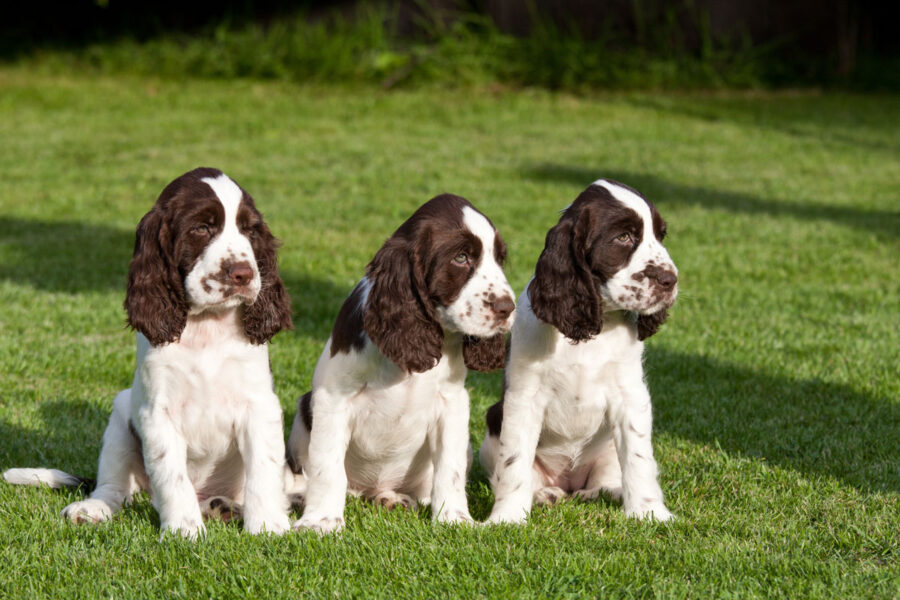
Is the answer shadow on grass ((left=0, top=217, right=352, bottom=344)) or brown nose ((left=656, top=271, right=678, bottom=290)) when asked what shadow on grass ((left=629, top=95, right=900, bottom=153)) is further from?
brown nose ((left=656, top=271, right=678, bottom=290))

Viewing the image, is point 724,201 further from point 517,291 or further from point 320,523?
point 320,523

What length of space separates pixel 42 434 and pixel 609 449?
322cm

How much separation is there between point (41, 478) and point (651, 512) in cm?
294

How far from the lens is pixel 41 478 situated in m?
5.16

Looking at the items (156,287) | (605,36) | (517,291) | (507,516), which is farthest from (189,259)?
(605,36)

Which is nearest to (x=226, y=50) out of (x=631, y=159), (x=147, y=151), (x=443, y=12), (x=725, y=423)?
(x=443, y=12)

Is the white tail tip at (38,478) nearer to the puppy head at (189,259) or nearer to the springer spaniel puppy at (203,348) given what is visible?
the springer spaniel puppy at (203,348)

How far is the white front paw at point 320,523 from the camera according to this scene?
15.3 feet

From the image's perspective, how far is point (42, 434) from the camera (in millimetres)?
6059

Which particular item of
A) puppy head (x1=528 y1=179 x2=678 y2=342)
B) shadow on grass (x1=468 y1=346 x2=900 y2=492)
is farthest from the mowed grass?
puppy head (x1=528 y1=179 x2=678 y2=342)

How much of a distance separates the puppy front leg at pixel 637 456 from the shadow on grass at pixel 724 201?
7.72 metres

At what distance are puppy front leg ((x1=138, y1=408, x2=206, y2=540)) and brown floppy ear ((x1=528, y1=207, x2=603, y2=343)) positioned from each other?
1.71 meters

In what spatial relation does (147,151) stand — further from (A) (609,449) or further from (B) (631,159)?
(A) (609,449)

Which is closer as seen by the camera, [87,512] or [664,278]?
[664,278]
